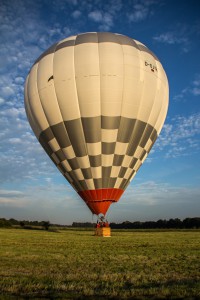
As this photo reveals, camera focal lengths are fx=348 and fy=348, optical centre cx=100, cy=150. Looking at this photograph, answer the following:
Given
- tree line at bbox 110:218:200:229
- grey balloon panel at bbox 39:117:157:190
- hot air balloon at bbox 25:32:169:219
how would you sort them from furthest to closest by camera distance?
tree line at bbox 110:218:200:229, grey balloon panel at bbox 39:117:157:190, hot air balloon at bbox 25:32:169:219

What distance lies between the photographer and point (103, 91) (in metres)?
21.5

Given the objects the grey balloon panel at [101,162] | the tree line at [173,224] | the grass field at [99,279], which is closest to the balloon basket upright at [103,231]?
the grey balloon panel at [101,162]

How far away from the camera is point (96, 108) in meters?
21.6

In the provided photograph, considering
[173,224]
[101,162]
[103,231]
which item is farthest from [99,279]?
[173,224]

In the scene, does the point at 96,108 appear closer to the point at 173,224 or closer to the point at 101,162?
the point at 101,162

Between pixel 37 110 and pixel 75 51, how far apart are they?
4537mm

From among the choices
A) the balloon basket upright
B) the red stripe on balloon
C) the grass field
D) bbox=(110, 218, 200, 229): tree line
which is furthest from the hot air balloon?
bbox=(110, 218, 200, 229): tree line

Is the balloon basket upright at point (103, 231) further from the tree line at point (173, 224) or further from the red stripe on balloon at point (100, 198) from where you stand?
the tree line at point (173, 224)

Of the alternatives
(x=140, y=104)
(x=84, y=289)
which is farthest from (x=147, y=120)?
(x=84, y=289)

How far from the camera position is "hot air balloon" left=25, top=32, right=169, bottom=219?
21594mm

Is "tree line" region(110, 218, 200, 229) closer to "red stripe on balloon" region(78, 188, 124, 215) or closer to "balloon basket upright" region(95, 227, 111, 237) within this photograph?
"balloon basket upright" region(95, 227, 111, 237)

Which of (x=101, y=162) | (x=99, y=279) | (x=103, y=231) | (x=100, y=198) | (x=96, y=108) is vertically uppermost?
(x=96, y=108)

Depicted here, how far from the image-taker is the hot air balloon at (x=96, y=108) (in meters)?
21.6

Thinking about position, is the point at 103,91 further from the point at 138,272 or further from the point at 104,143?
the point at 138,272
